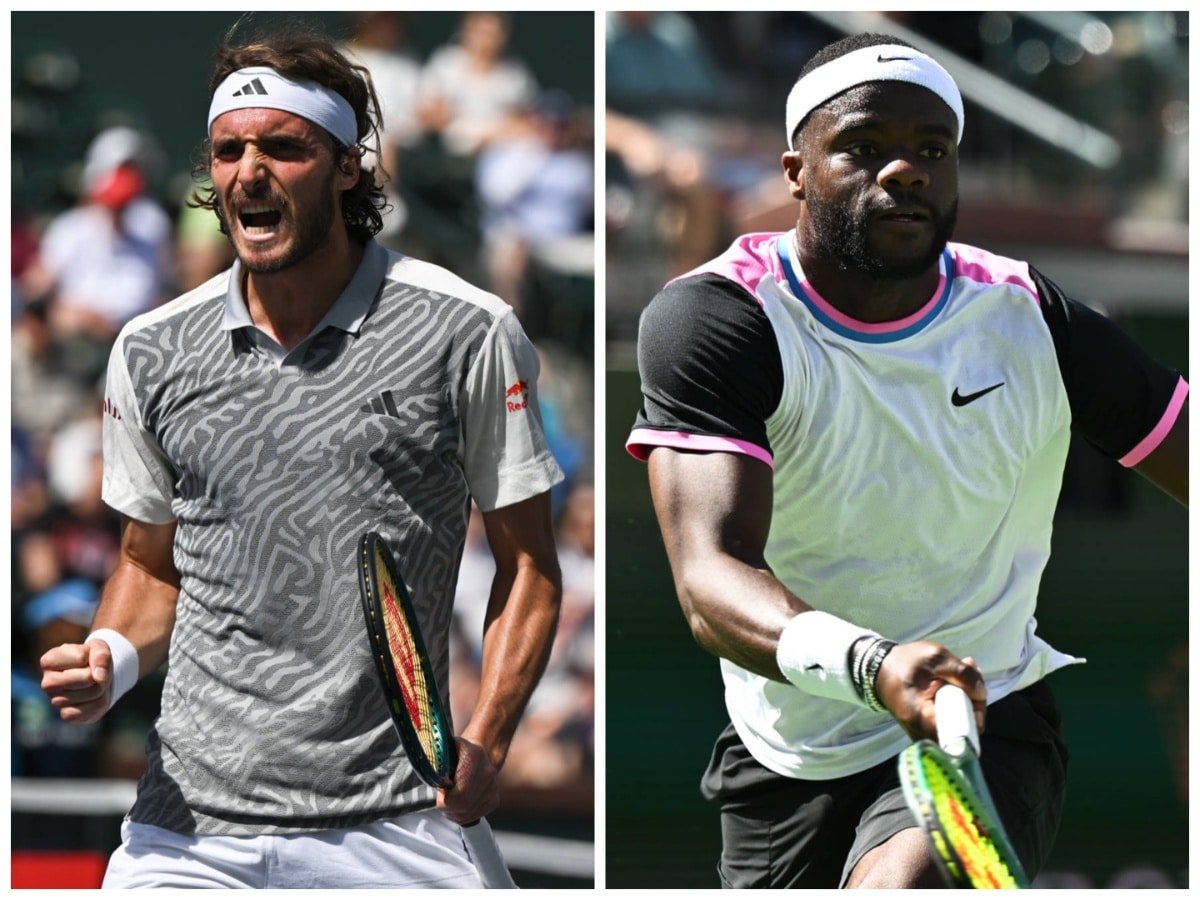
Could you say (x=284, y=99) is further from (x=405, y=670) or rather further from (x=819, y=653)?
(x=819, y=653)

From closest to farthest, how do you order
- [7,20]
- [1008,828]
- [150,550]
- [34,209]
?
[1008,828]
[150,550]
[7,20]
[34,209]

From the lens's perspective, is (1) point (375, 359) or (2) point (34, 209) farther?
(2) point (34, 209)

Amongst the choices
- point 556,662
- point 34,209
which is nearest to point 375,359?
point 556,662

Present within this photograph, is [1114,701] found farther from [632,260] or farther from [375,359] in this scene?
[375,359]

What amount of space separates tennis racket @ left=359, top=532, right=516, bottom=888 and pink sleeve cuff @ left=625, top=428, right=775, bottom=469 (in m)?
0.50

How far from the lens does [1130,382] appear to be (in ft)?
12.3

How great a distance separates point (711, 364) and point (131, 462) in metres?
1.16

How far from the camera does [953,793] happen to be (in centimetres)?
253

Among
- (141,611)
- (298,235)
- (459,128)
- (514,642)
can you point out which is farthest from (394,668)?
(459,128)

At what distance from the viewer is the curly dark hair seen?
3.72m

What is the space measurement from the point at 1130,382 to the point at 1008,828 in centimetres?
91

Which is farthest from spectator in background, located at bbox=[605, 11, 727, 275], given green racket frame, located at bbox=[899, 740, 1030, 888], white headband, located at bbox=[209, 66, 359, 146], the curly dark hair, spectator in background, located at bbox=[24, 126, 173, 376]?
green racket frame, located at bbox=[899, 740, 1030, 888]

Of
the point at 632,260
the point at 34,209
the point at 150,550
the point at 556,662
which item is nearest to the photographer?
the point at 150,550

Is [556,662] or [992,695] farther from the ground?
[992,695]
